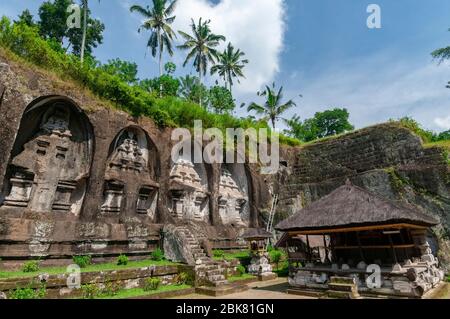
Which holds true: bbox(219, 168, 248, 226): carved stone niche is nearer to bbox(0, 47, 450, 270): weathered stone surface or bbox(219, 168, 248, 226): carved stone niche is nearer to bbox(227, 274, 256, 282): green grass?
bbox(0, 47, 450, 270): weathered stone surface

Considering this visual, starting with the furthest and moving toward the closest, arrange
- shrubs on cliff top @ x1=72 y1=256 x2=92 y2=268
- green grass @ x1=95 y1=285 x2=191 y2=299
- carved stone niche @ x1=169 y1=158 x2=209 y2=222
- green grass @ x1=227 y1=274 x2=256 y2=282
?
carved stone niche @ x1=169 y1=158 x2=209 y2=222, green grass @ x1=227 y1=274 x2=256 y2=282, shrubs on cliff top @ x1=72 y1=256 x2=92 y2=268, green grass @ x1=95 y1=285 x2=191 y2=299

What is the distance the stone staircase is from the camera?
1098cm

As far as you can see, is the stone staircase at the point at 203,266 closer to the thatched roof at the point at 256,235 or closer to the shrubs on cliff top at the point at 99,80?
the thatched roof at the point at 256,235

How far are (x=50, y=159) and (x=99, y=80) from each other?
4.42 metres

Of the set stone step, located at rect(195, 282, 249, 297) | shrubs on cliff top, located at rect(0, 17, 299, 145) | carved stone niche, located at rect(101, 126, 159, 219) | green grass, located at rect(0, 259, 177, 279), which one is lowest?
stone step, located at rect(195, 282, 249, 297)

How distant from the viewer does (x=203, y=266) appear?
11469mm

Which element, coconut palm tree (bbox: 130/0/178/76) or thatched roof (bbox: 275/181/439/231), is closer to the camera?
thatched roof (bbox: 275/181/439/231)

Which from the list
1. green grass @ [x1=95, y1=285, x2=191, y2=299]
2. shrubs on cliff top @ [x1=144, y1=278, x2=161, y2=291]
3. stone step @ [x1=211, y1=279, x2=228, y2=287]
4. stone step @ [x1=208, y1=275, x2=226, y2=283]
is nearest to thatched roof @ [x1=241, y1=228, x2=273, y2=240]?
stone step @ [x1=208, y1=275, x2=226, y2=283]

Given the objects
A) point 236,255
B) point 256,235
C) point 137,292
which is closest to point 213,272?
point 137,292

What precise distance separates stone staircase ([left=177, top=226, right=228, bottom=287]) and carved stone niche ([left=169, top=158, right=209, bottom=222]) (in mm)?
2433

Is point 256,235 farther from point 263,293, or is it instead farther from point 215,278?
point 263,293

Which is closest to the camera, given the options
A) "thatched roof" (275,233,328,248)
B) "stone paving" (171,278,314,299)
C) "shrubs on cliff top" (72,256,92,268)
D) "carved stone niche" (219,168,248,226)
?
"stone paving" (171,278,314,299)

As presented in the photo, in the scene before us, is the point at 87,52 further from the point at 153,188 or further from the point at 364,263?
the point at 364,263

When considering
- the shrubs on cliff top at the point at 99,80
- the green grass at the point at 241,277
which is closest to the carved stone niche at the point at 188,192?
the shrubs on cliff top at the point at 99,80
